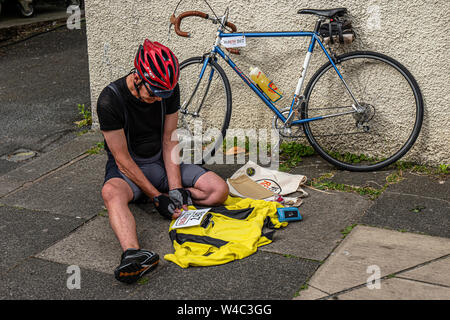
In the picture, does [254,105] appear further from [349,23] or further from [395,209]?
[395,209]

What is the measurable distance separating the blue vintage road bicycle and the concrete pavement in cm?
32

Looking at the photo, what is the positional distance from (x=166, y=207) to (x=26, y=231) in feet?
3.56

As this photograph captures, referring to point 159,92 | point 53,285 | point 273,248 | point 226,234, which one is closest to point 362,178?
point 273,248

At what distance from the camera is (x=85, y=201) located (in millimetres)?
4781

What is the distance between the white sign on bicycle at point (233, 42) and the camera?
520cm

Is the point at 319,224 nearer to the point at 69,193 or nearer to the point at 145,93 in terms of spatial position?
the point at 145,93

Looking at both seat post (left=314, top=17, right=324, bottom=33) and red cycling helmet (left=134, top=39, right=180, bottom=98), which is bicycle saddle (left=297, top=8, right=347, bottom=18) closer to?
seat post (left=314, top=17, right=324, bottom=33)

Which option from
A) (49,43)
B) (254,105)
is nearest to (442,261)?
(254,105)

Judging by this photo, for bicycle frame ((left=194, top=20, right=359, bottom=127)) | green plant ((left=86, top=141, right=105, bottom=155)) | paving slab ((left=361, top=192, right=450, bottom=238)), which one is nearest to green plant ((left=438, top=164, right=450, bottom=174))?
paving slab ((left=361, top=192, right=450, bottom=238))

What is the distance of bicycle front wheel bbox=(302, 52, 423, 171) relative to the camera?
498 cm

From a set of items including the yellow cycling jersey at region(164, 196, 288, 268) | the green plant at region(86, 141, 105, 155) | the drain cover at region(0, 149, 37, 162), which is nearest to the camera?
the yellow cycling jersey at region(164, 196, 288, 268)

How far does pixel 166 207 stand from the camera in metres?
4.21

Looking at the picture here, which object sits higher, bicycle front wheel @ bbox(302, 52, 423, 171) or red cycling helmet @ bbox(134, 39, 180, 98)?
red cycling helmet @ bbox(134, 39, 180, 98)
